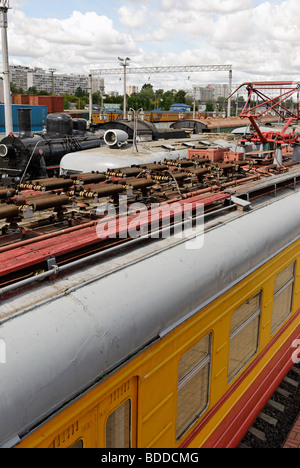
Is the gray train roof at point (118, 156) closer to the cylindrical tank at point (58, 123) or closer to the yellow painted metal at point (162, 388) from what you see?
the yellow painted metal at point (162, 388)

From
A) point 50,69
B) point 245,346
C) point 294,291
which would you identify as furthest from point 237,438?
point 50,69

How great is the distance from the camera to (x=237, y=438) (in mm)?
5293

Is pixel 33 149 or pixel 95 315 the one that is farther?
pixel 33 149

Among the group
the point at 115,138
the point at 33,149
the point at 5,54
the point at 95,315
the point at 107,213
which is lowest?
the point at 95,315

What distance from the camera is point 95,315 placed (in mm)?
2939

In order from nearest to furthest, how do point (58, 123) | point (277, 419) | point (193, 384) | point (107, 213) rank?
point (193, 384)
point (107, 213)
point (277, 419)
point (58, 123)

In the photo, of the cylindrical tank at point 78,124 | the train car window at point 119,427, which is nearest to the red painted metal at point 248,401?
the train car window at point 119,427

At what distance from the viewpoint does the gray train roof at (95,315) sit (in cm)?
240

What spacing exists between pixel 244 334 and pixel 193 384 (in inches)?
49.5

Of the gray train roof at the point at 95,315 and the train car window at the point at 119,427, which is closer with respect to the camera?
the gray train roof at the point at 95,315

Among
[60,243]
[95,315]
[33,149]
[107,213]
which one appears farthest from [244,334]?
[33,149]

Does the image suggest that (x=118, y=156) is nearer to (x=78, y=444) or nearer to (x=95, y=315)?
(x=95, y=315)

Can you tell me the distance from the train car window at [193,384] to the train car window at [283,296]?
2.02 metres

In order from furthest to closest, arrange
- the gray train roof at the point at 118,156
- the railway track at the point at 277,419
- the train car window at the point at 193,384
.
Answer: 1. the gray train roof at the point at 118,156
2. the railway track at the point at 277,419
3. the train car window at the point at 193,384
